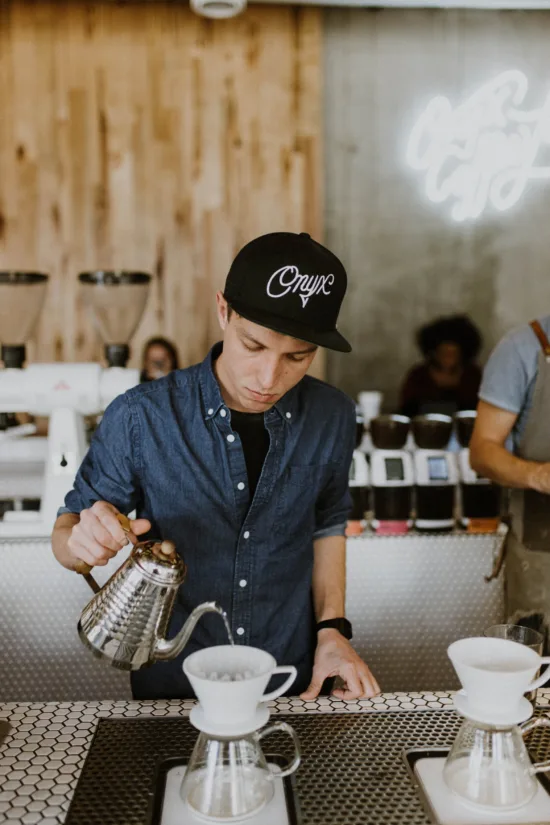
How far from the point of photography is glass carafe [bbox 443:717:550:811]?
40.9 inches

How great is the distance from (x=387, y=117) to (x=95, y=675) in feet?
12.7

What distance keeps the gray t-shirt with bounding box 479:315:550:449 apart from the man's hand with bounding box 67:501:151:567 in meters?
1.29

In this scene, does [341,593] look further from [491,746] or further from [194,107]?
[194,107]

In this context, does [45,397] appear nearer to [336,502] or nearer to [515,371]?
[336,502]

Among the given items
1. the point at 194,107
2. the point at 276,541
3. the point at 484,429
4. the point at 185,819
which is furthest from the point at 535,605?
the point at 194,107

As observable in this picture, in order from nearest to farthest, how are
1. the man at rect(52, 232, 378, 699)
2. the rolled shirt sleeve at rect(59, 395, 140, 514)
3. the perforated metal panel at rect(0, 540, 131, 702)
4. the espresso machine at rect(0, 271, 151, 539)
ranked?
the man at rect(52, 232, 378, 699) < the rolled shirt sleeve at rect(59, 395, 140, 514) < the espresso machine at rect(0, 271, 151, 539) < the perforated metal panel at rect(0, 540, 131, 702)

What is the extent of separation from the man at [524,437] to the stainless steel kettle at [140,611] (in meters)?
1.25

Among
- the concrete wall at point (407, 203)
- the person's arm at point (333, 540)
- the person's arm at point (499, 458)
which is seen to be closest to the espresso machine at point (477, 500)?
the person's arm at point (499, 458)

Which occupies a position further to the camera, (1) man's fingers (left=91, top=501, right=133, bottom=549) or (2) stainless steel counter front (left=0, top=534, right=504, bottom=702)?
(2) stainless steel counter front (left=0, top=534, right=504, bottom=702)

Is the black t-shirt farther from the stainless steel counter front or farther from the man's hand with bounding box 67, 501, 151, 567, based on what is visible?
the stainless steel counter front

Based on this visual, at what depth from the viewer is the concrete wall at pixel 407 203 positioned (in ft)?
16.1

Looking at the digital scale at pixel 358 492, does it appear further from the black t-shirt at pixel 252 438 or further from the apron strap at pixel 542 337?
the black t-shirt at pixel 252 438

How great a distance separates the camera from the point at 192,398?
1582 mm

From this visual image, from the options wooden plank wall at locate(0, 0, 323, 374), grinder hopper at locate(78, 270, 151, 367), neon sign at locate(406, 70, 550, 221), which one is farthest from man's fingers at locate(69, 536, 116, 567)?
neon sign at locate(406, 70, 550, 221)
